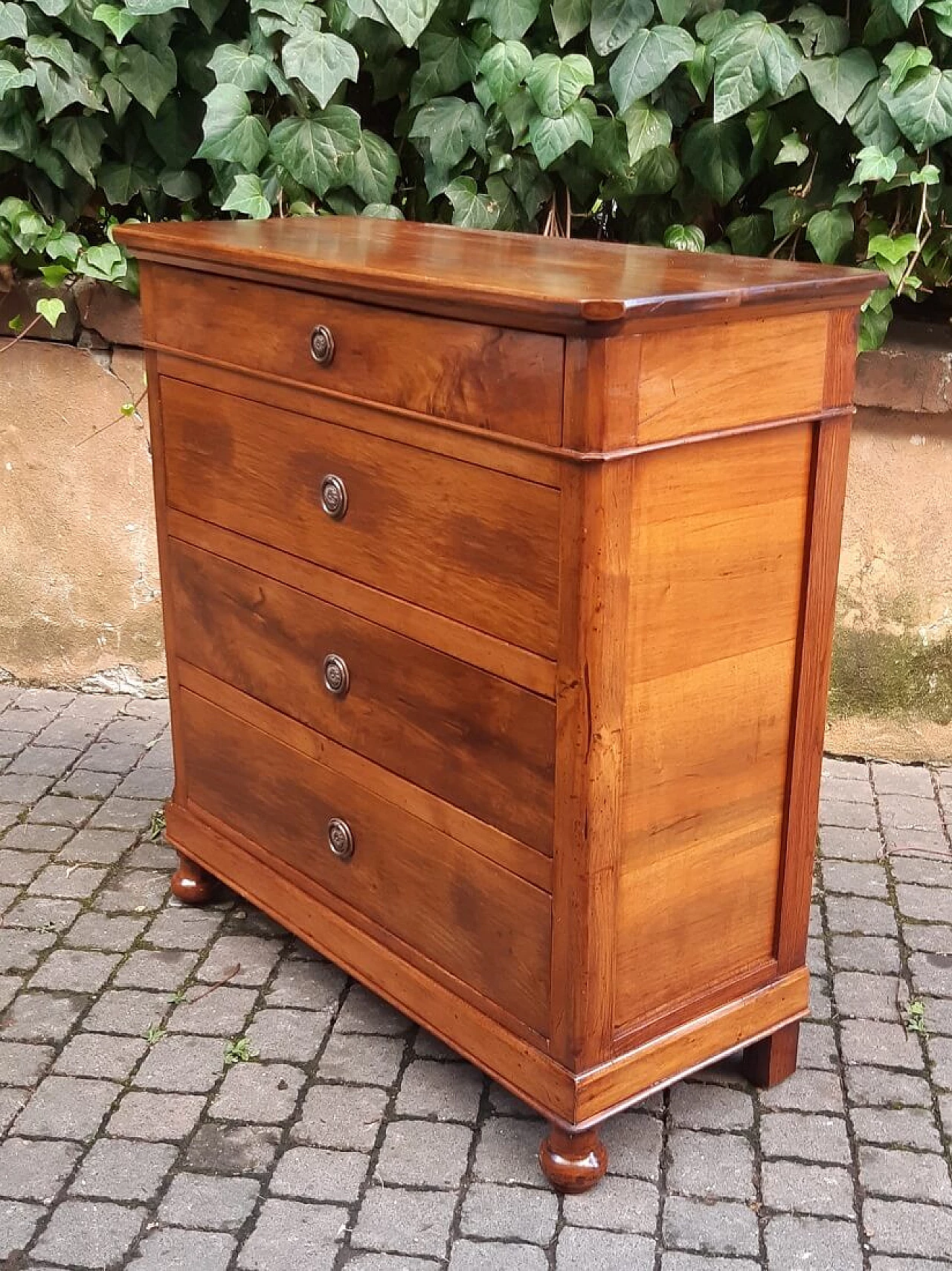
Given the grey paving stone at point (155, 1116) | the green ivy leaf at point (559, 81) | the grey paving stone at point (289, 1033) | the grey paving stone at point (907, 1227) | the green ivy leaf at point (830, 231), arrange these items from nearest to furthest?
the grey paving stone at point (907, 1227)
the grey paving stone at point (155, 1116)
the grey paving stone at point (289, 1033)
the green ivy leaf at point (559, 81)
the green ivy leaf at point (830, 231)

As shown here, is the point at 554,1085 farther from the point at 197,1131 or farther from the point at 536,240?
the point at 536,240

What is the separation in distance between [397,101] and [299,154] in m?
0.41

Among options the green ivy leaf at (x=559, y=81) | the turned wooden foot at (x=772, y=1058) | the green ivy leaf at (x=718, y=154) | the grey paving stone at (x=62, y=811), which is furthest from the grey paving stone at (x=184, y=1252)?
the green ivy leaf at (x=718, y=154)

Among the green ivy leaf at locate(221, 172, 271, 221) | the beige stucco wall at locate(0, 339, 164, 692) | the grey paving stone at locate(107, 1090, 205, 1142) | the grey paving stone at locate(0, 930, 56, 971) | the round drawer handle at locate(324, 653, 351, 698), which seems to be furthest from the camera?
the beige stucco wall at locate(0, 339, 164, 692)

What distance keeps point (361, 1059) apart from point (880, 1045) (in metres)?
0.95

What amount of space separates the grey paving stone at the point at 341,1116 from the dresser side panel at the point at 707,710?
479mm

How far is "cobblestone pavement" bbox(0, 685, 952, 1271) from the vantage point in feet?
6.87

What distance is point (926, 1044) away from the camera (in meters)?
2.60

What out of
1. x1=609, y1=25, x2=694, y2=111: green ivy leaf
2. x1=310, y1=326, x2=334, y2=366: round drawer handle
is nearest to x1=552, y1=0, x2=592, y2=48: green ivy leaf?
x1=609, y1=25, x2=694, y2=111: green ivy leaf

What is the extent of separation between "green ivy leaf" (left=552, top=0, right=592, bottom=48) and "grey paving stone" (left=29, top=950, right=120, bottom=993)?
2233mm

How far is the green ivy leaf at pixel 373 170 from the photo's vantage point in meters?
3.46

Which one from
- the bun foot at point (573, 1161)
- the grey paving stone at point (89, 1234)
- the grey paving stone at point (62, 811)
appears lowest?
the grey paving stone at point (62, 811)

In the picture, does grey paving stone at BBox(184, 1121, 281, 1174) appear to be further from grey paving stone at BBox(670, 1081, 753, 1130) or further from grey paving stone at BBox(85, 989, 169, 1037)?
grey paving stone at BBox(670, 1081, 753, 1130)

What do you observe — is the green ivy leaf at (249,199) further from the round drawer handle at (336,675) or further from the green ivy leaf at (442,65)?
the round drawer handle at (336,675)
